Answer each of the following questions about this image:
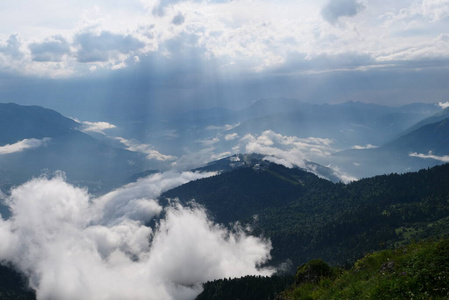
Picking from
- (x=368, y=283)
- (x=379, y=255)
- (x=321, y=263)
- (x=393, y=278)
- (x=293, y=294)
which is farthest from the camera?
(x=321, y=263)

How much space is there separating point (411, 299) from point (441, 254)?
5.97 meters

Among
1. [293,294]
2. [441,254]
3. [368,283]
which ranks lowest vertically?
[293,294]

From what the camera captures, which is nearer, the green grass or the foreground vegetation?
the green grass

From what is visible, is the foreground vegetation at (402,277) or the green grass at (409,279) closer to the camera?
the green grass at (409,279)

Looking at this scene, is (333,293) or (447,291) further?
(333,293)

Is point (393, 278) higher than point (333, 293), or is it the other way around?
point (393, 278)

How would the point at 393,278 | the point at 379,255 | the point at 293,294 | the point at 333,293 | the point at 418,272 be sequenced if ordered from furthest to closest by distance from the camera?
the point at 293,294, the point at 379,255, the point at 333,293, the point at 393,278, the point at 418,272

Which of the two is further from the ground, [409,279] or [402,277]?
[409,279]

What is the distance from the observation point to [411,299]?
23672 millimetres

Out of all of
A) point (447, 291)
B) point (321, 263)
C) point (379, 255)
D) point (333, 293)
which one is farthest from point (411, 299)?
point (321, 263)

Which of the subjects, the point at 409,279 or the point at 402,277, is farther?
the point at 402,277

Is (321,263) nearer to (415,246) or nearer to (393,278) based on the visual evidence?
(415,246)

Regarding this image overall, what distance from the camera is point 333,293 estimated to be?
34.7 m

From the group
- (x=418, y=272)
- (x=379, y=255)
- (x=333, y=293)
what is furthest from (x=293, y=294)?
(x=418, y=272)
